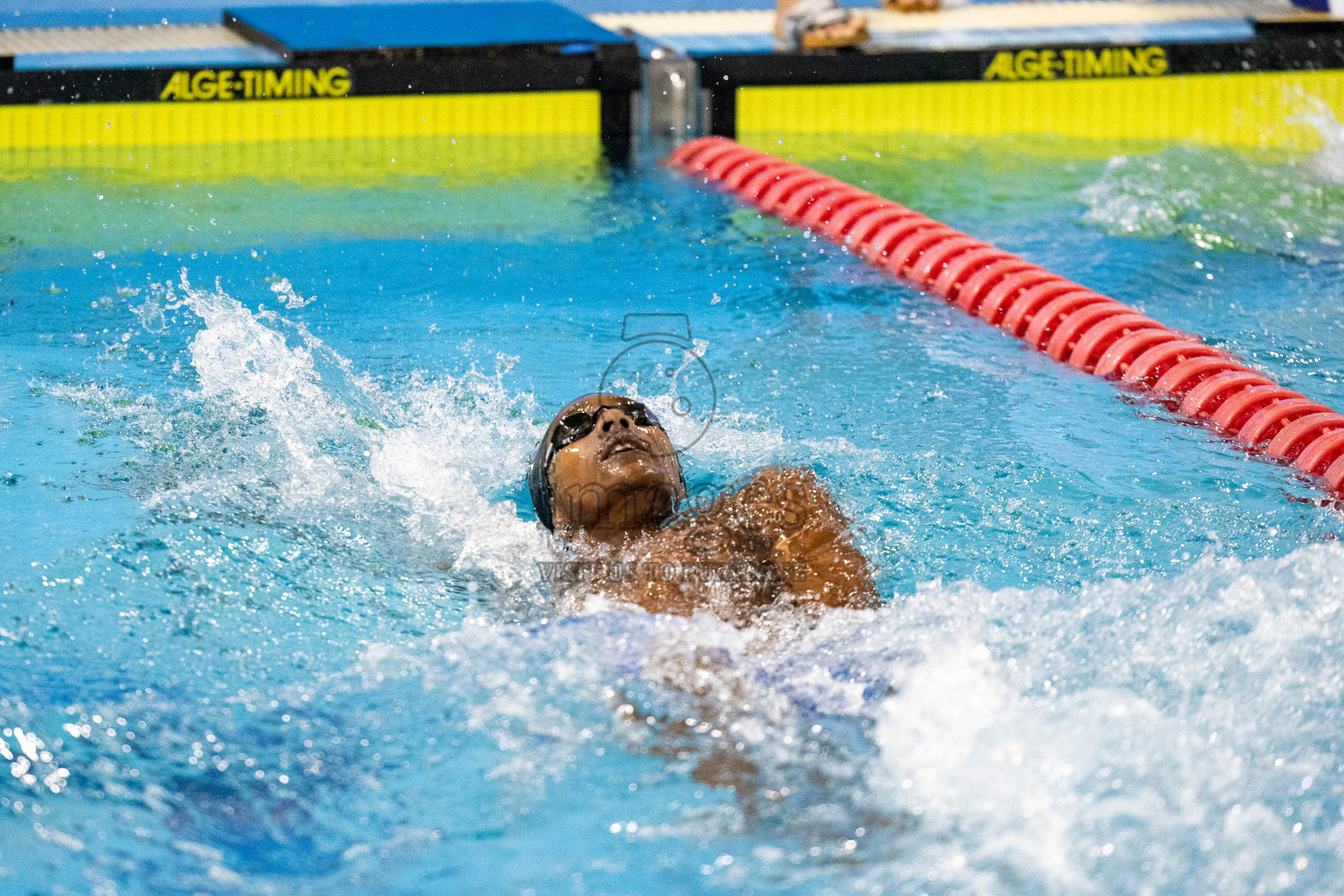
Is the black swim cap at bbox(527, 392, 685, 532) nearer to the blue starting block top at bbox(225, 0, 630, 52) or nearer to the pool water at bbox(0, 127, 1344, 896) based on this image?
the pool water at bbox(0, 127, 1344, 896)

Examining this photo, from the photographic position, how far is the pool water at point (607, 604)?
1944 mm

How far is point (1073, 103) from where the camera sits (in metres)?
6.89

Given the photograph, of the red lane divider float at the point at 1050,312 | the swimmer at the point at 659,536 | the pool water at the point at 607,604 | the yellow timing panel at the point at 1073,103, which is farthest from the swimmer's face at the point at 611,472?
the yellow timing panel at the point at 1073,103

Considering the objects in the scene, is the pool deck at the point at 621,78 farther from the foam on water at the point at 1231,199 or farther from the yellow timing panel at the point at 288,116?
the foam on water at the point at 1231,199

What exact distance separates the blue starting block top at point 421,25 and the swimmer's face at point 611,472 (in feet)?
14.3

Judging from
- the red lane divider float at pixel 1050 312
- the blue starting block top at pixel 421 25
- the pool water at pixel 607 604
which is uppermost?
the blue starting block top at pixel 421 25

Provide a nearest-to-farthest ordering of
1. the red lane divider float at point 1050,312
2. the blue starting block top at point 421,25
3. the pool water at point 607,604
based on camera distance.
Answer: the pool water at point 607,604 → the red lane divider float at point 1050,312 → the blue starting block top at point 421,25

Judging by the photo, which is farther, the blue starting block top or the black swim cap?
the blue starting block top

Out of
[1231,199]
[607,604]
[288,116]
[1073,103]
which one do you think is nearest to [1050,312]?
[1231,199]

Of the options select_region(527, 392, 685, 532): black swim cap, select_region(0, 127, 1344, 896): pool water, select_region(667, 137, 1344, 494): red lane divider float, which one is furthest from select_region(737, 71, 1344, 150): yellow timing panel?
select_region(527, 392, 685, 532): black swim cap

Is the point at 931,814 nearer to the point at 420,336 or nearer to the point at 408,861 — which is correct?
the point at 408,861

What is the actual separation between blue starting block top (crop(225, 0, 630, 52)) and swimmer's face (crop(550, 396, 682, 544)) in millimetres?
4364

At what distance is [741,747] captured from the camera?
210 centimetres

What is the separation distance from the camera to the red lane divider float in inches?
136
